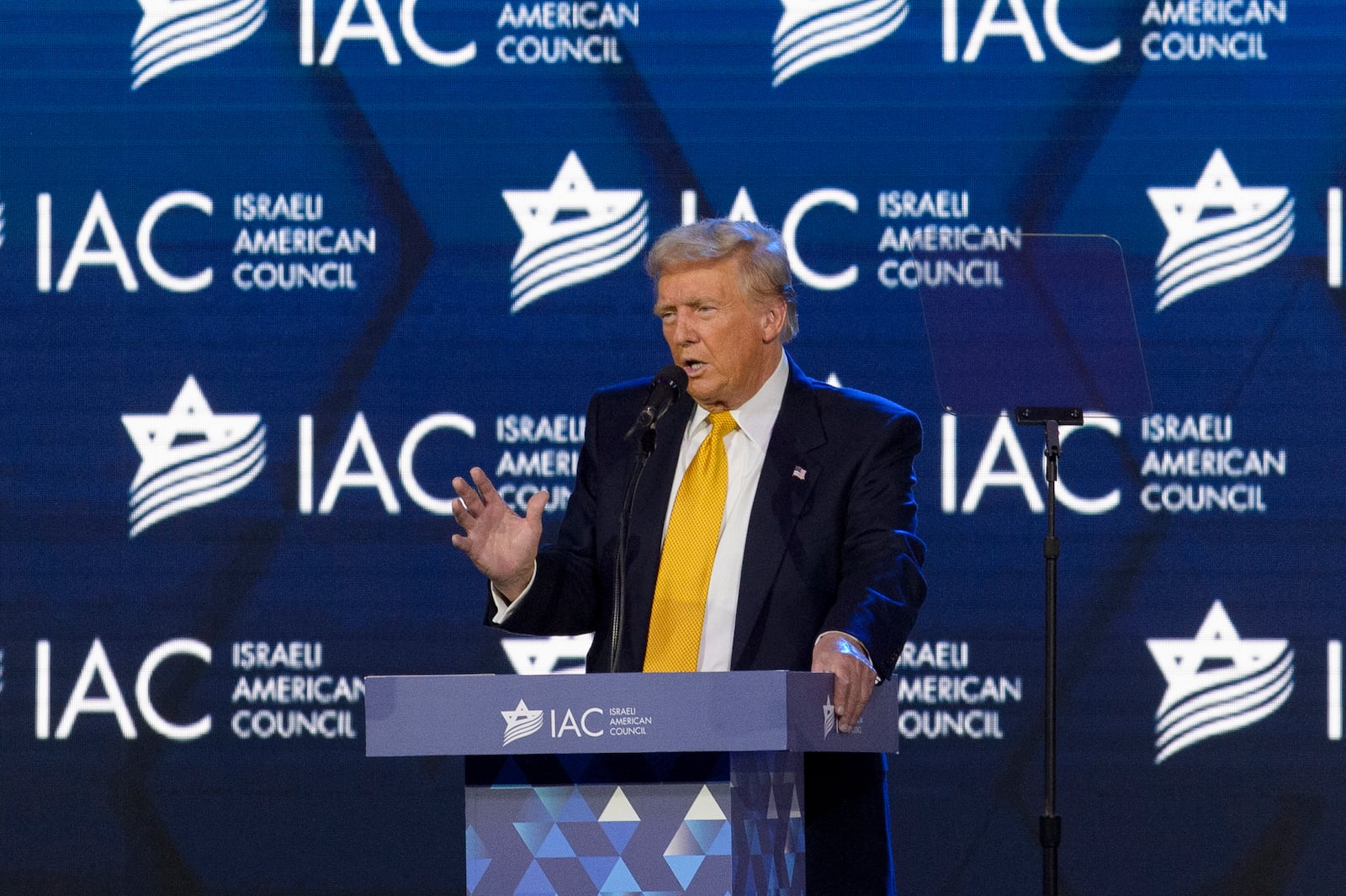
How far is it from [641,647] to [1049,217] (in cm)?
217

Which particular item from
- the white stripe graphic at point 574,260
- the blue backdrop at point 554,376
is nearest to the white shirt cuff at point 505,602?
the blue backdrop at point 554,376

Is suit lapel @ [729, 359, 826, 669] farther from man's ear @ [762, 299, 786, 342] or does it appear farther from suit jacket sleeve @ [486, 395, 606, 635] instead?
suit jacket sleeve @ [486, 395, 606, 635]

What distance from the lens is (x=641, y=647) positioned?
263 cm

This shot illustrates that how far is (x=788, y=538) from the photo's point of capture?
263 cm

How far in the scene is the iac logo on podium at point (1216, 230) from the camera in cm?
426

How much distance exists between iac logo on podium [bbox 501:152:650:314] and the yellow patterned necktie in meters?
1.74

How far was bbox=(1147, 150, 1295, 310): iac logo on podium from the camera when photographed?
14.0 ft

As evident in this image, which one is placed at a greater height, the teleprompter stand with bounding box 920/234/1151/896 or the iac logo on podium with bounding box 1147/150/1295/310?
the iac logo on podium with bounding box 1147/150/1295/310

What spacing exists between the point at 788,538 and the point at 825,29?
7.04 ft

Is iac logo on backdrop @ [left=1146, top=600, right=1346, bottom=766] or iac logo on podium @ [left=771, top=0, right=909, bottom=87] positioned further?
iac logo on podium @ [left=771, top=0, right=909, bottom=87]

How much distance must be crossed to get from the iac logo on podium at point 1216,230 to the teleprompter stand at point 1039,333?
0.78 metres

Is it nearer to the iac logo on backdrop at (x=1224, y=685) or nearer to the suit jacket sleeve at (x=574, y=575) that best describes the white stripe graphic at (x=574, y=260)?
the suit jacket sleeve at (x=574, y=575)

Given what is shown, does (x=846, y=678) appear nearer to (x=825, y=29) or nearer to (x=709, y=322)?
(x=709, y=322)

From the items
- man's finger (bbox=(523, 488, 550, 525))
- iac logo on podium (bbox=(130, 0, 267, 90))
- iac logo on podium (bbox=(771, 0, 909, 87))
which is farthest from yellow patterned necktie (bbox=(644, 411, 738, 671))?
iac logo on podium (bbox=(130, 0, 267, 90))
